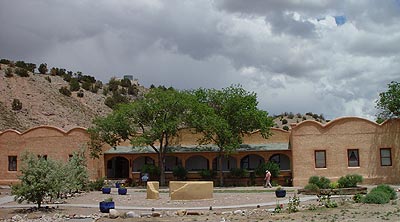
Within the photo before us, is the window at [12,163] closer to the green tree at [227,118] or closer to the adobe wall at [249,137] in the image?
the adobe wall at [249,137]

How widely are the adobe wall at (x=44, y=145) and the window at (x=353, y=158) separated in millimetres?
22994

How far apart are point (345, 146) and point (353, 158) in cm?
121

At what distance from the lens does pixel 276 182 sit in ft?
149

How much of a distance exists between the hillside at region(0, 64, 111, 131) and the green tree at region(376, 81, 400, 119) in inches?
1616

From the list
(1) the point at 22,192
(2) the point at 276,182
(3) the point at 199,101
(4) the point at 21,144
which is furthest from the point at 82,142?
(1) the point at 22,192

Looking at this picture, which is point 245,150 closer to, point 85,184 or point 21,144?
point 85,184

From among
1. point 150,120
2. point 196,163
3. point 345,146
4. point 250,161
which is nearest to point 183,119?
point 150,120

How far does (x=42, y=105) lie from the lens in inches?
2938

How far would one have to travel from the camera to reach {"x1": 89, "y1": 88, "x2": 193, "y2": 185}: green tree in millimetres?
44531

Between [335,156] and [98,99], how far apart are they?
5227 cm

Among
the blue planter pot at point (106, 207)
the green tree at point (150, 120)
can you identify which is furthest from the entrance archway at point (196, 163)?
the blue planter pot at point (106, 207)

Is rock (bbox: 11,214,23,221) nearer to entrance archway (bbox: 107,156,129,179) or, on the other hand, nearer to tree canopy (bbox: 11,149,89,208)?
tree canopy (bbox: 11,149,89,208)

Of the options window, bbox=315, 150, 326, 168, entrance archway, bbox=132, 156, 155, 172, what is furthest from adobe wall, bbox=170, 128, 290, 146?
window, bbox=315, 150, 326, 168

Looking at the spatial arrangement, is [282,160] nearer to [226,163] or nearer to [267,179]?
[226,163]
